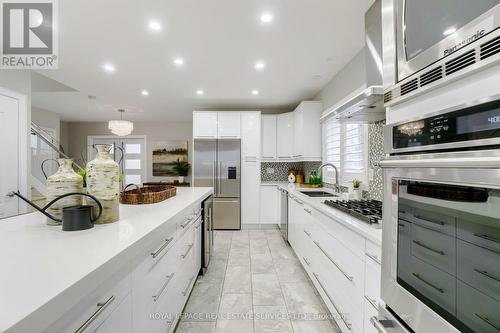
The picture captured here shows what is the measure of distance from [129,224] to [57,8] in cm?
214

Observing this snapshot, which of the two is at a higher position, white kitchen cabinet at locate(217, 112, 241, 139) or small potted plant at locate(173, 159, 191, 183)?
white kitchen cabinet at locate(217, 112, 241, 139)

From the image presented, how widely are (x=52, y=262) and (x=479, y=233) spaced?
1.13 metres

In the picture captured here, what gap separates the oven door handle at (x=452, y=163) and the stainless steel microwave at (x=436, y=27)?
0.25 meters

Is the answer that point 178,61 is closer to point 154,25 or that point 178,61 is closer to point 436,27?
point 154,25

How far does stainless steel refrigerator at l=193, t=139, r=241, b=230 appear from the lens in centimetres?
448

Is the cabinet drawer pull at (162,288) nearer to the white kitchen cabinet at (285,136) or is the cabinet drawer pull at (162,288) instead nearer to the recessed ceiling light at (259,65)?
the recessed ceiling light at (259,65)

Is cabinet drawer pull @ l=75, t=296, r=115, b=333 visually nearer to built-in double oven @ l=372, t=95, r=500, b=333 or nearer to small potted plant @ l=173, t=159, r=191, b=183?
built-in double oven @ l=372, t=95, r=500, b=333

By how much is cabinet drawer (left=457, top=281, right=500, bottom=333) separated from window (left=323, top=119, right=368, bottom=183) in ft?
5.60

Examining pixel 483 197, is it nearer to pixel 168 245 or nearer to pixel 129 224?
pixel 129 224

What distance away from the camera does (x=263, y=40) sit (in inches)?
95.7

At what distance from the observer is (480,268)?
0.49 metres

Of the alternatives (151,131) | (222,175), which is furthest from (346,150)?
(151,131)

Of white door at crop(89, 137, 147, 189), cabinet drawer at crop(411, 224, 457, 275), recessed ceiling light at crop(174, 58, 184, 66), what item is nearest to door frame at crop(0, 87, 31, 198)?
recessed ceiling light at crop(174, 58, 184, 66)

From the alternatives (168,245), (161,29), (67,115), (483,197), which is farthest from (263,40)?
(67,115)
